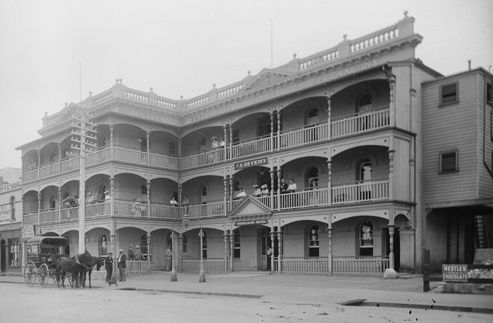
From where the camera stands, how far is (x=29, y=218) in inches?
1756

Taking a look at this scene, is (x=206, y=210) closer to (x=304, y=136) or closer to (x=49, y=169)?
(x=304, y=136)

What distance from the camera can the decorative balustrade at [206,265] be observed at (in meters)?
35.1

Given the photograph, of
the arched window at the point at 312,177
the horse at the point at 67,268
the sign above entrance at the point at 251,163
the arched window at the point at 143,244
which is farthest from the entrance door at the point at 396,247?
the arched window at the point at 143,244

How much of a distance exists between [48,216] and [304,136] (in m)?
22.3

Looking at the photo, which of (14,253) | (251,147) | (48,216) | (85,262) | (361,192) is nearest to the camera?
(85,262)

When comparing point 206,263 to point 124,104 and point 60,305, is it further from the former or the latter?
point 60,305

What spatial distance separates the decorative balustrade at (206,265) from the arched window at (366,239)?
9.74 m

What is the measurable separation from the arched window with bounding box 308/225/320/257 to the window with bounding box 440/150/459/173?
7.86 meters

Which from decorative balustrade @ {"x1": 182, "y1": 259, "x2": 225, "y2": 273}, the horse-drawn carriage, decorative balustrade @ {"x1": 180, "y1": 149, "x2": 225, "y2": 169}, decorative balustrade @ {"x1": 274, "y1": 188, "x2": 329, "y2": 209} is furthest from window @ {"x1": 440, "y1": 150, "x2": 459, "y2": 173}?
the horse-drawn carriage

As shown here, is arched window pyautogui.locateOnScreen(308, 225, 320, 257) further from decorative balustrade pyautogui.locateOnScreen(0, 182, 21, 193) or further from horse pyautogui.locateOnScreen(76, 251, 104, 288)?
decorative balustrade pyautogui.locateOnScreen(0, 182, 21, 193)

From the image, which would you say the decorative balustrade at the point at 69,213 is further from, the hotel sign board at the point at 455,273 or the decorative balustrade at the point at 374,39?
the hotel sign board at the point at 455,273

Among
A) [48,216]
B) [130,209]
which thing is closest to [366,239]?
[130,209]

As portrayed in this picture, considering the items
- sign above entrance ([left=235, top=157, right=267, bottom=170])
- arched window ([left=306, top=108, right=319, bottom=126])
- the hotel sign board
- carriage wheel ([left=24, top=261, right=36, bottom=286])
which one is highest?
arched window ([left=306, top=108, right=319, bottom=126])

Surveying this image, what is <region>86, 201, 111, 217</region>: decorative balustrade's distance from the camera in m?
36.0
